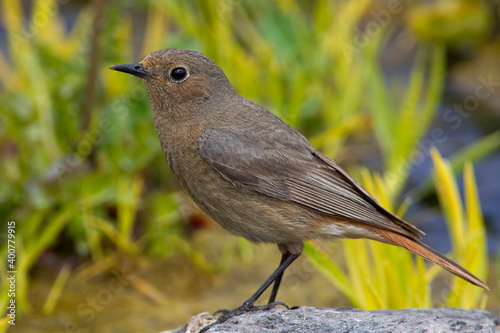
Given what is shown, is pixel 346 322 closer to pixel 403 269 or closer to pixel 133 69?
pixel 403 269

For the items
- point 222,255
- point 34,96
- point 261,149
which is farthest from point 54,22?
point 261,149

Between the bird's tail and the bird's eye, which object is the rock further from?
the bird's eye

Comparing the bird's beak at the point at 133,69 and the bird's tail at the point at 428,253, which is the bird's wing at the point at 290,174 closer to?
the bird's tail at the point at 428,253

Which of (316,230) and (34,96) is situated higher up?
(34,96)

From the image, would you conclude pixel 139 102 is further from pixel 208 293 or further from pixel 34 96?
pixel 208 293

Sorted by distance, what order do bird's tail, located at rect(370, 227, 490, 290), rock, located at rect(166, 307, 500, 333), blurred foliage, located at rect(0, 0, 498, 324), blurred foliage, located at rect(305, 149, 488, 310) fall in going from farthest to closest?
blurred foliage, located at rect(0, 0, 498, 324)
blurred foliage, located at rect(305, 149, 488, 310)
bird's tail, located at rect(370, 227, 490, 290)
rock, located at rect(166, 307, 500, 333)

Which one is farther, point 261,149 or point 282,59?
point 282,59

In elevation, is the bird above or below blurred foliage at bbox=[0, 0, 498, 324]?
below

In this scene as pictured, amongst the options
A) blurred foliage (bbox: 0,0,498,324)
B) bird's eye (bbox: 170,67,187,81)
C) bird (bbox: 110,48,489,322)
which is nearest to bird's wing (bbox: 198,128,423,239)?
bird (bbox: 110,48,489,322)
